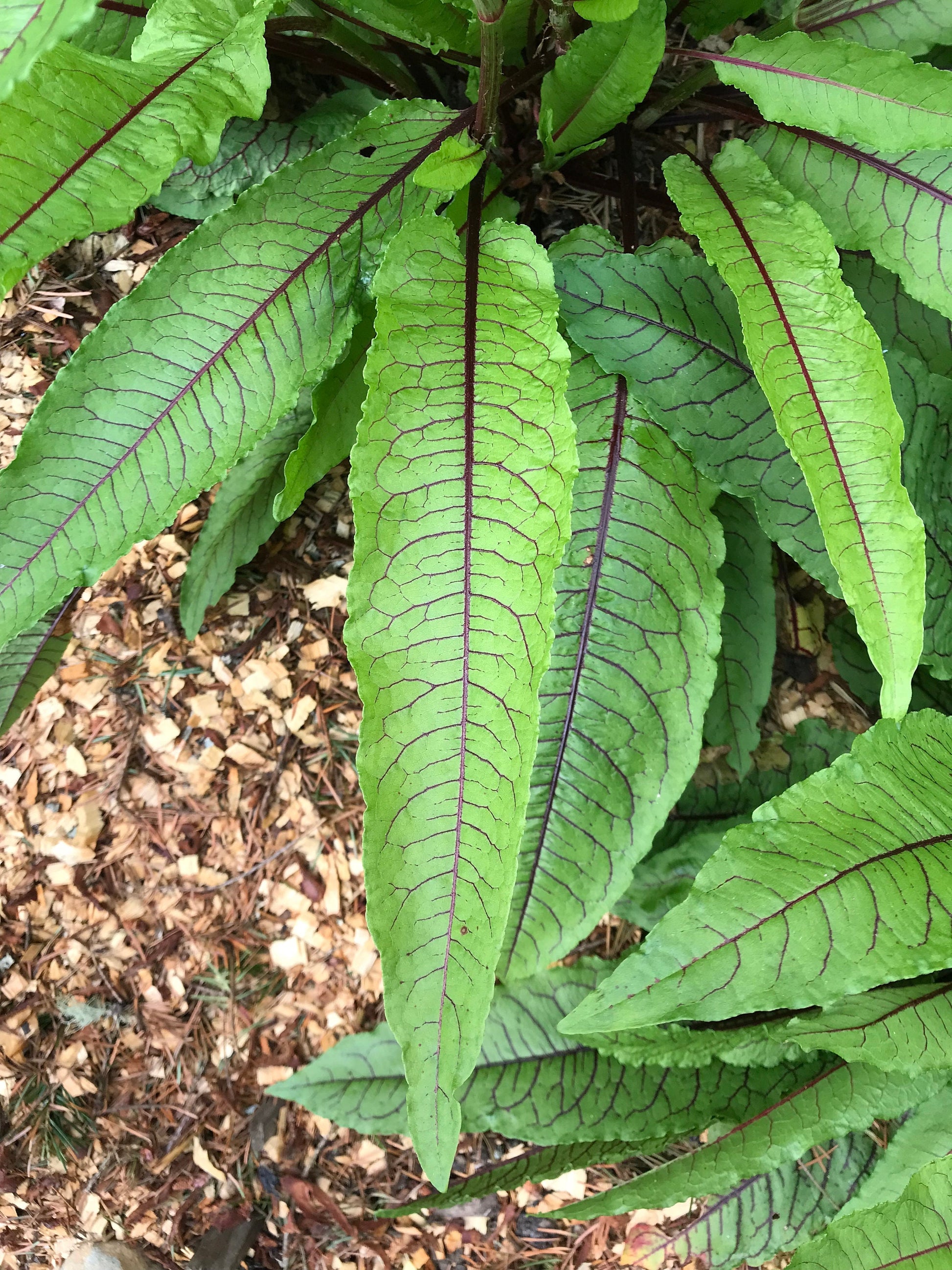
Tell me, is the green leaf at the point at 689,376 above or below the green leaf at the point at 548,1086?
above

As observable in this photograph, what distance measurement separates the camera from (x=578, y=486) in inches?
40.9

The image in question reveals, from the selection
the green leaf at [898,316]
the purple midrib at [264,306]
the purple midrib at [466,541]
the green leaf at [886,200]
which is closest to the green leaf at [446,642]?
the purple midrib at [466,541]

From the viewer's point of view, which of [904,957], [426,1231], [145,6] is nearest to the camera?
[904,957]

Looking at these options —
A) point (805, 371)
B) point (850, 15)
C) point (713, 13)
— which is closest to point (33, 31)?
point (805, 371)

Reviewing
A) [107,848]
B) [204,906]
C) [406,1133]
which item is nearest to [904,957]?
[406,1133]

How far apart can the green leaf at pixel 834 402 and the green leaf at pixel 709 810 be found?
1.70 ft

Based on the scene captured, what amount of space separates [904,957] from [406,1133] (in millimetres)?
811

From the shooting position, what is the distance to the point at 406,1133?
130 cm

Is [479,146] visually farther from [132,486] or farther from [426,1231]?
[426,1231]

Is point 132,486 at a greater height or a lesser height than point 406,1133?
greater

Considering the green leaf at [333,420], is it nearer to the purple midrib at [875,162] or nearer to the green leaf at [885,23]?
the purple midrib at [875,162]

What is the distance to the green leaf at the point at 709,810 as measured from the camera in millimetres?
1244

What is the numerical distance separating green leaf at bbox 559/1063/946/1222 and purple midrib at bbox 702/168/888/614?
66 cm

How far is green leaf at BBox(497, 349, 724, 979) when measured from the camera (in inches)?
41.0
